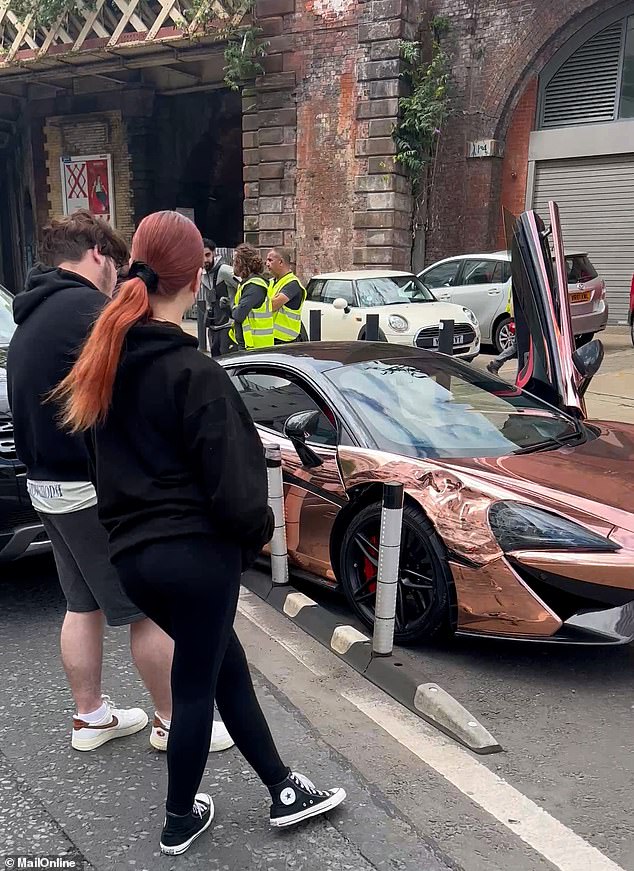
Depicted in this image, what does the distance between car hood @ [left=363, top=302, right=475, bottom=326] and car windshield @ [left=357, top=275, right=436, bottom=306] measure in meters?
0.18

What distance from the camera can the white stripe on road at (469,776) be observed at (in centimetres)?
234

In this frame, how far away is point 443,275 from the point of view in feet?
46.5

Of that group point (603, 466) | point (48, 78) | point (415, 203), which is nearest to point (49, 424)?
point (603, 466)

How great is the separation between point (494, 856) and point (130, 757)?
4.17 ft

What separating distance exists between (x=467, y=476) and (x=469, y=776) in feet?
4.30

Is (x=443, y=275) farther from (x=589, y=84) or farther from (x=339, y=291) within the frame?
(x=589, y=84)

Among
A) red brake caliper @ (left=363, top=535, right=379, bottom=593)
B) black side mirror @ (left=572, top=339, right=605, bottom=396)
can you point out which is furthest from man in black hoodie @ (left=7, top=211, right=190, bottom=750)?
black side mirror @ (left=572, top=339, right=605, bottom=396)

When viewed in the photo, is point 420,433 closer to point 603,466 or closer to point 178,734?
point 603,466

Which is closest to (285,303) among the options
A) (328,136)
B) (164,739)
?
(164,739)

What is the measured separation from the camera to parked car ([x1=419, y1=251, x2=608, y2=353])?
1208cm

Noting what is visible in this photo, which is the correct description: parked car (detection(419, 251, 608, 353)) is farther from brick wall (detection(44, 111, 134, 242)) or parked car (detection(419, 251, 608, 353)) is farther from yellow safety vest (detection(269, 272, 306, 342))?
brick wall (detection(44, 111, 134, 242))

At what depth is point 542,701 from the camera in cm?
325

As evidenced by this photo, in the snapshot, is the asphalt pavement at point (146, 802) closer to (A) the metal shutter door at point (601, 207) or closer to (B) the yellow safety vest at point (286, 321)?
(B) the yellow safety vest at point (286, 321)

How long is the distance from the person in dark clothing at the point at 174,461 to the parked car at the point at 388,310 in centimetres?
889
